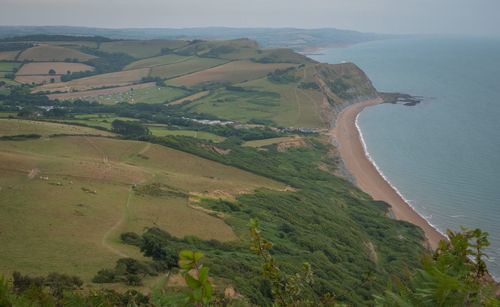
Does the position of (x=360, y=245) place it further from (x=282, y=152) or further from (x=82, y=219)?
(x=282, y=152)

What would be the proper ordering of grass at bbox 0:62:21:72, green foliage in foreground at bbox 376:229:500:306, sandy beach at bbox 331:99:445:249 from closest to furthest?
green foliage in foreground at bbox 376:229:500:306 < sandy beach at bbox 331:99:445:249 < grass at bbox 0:62:21:72

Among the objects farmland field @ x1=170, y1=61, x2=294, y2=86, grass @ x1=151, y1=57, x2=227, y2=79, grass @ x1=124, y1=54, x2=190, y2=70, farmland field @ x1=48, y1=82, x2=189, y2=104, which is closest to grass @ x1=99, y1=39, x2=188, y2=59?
grass @ x1=124, y1=54, x2=190, y2=70

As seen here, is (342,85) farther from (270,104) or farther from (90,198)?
(90,198)

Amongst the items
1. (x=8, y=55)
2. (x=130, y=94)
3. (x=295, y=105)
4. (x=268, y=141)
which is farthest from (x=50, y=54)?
(x=268, y=141)

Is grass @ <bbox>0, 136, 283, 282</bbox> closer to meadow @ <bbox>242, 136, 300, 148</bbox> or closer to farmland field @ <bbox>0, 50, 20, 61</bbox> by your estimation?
meadow @ <bbox>242, 136, 300, 148</bbox>

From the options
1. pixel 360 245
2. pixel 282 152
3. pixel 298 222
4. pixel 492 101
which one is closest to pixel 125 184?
pixel 298 222

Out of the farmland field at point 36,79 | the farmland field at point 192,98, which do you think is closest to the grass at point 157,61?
the farmland field at point 36,79

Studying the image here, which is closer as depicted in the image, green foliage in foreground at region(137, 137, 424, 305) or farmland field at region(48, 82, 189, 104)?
green foliage in foreground at region(137, 137, 424, 305)

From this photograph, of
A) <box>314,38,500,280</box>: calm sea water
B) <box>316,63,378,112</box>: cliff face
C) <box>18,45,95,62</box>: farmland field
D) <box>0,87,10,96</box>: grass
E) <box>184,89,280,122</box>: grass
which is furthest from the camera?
<box>18,45,95,62</box>: farmland field
